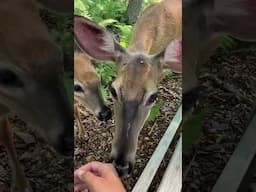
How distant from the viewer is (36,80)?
195cm

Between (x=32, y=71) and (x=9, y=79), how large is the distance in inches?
3.1

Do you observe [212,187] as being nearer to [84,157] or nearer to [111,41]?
[84,157]

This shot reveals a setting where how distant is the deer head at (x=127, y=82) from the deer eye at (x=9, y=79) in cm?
23

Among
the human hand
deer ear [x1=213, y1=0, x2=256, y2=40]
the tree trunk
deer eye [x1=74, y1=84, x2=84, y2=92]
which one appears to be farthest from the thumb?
deer ear [x1=213, y1=0, x2=256, y2=40]

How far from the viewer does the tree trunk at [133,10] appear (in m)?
2.08

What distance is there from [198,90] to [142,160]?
11.6 inches

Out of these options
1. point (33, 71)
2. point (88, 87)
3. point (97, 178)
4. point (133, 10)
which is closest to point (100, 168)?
point (97, 178)

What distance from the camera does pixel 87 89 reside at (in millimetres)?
2039

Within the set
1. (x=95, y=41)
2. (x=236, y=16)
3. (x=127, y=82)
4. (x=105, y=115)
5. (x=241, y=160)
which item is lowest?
(x=241, y=160)

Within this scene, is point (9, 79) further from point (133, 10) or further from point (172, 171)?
point (172, 171)

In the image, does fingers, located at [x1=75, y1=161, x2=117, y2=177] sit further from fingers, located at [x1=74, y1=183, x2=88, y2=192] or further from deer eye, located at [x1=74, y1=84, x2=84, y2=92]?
deer eye, located at [x1=74, y1=84, x2=84, y2=92]

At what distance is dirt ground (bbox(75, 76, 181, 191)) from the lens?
2.06 m

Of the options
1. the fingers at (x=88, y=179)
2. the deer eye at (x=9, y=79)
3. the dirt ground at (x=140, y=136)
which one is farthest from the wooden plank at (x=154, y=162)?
the deer eye at (x=9, y=79)

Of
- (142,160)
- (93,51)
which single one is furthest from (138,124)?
(93,51)
